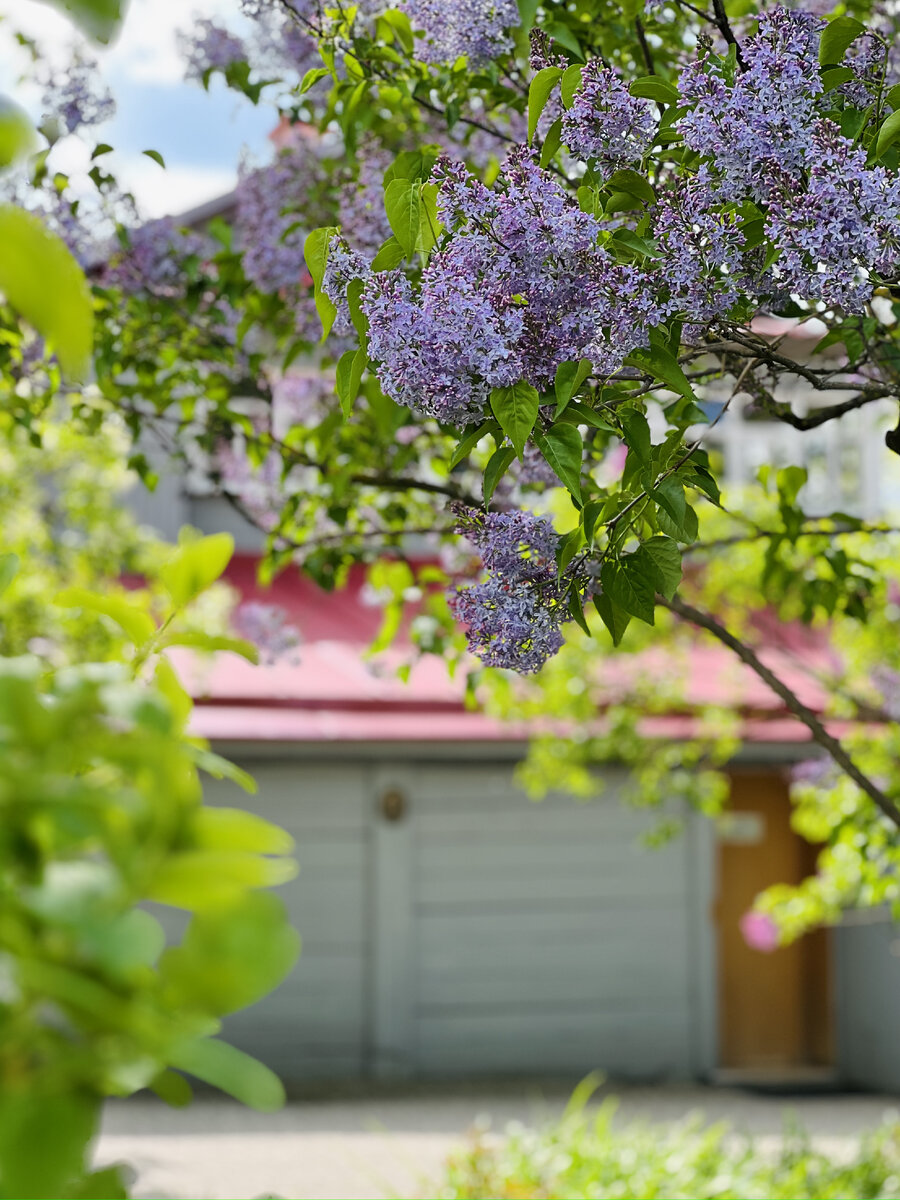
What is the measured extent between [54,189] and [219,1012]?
3.61 m

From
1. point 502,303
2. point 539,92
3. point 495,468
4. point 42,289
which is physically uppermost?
point 539,92

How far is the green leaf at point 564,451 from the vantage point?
1.75 meters

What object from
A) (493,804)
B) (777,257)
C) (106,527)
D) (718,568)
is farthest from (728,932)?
(777,257)

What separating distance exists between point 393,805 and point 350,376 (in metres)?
9.27

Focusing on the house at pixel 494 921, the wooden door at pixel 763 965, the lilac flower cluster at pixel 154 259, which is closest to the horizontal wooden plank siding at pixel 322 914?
the house at pixel 494 921

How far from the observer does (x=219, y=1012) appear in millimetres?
603

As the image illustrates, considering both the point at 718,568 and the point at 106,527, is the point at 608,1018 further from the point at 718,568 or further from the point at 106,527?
the point at 106,527

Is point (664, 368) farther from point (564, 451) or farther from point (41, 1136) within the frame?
point (41, 1136)

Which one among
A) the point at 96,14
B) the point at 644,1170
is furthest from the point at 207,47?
the point at 644,1170

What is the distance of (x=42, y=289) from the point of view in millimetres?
585

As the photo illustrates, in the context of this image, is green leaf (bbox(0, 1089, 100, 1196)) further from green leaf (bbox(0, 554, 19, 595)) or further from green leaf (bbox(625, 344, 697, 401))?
green leaf (bbox(625, 344, 697, 401))

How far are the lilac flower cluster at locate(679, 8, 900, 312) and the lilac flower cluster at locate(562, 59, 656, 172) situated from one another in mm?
99

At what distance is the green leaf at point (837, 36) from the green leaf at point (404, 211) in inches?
27.2

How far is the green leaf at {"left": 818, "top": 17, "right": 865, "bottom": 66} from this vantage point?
2.05 m
